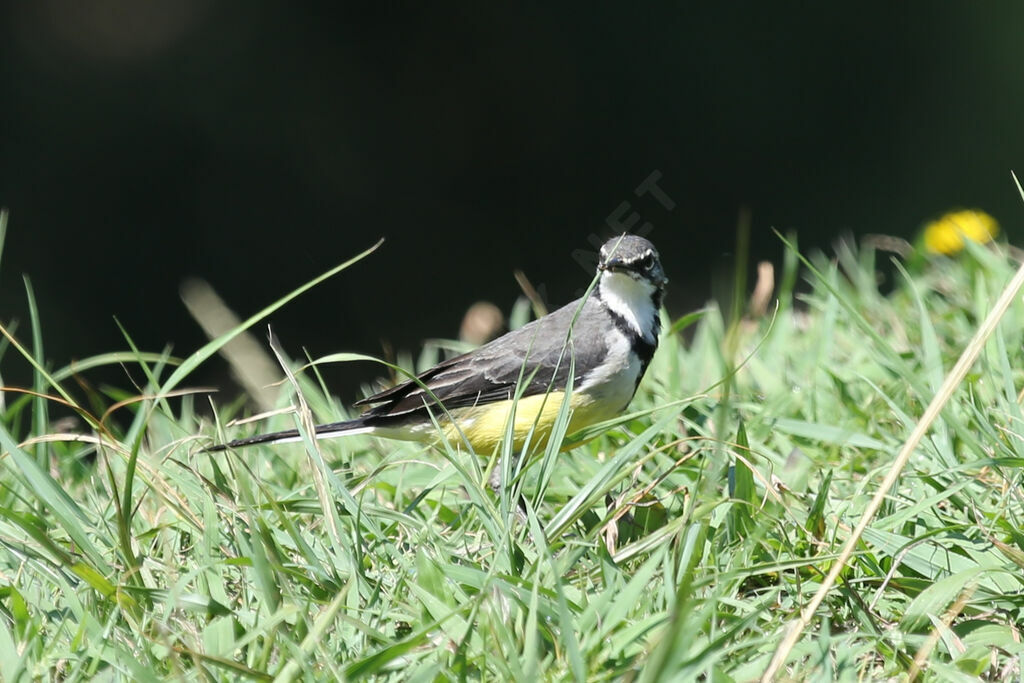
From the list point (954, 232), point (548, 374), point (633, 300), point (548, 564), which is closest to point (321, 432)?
point (548, 374)

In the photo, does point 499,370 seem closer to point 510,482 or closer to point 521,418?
point 521,418

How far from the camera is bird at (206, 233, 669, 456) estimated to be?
3521 mm

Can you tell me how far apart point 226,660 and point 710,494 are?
4.23 ft

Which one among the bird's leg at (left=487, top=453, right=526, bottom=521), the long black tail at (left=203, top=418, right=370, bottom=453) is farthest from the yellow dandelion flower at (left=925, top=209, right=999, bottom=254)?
the long black tail at (left=203, top=418, right=370, bottom=453)

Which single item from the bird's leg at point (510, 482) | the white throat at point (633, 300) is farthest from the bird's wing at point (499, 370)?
the bird's leg at point (510, 482)

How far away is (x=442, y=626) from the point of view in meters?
2.11

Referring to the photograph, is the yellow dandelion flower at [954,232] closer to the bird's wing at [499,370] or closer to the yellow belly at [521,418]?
the bird's wing at [499,370]

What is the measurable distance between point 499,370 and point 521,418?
0.60ft

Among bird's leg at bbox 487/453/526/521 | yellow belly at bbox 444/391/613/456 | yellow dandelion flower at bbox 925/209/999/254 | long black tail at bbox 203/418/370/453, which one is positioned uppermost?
long black tail at bbox 203/418/370/453

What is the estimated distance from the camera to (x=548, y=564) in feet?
7.30

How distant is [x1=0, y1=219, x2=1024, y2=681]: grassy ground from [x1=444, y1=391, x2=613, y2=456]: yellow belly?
10.0 inches

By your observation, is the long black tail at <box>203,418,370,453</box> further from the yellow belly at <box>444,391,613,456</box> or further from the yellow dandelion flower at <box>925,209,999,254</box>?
the yellow dandelion flower at <box>925,209,999,254</box>

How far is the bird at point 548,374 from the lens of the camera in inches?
139

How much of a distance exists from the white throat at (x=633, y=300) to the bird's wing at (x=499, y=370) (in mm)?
122
